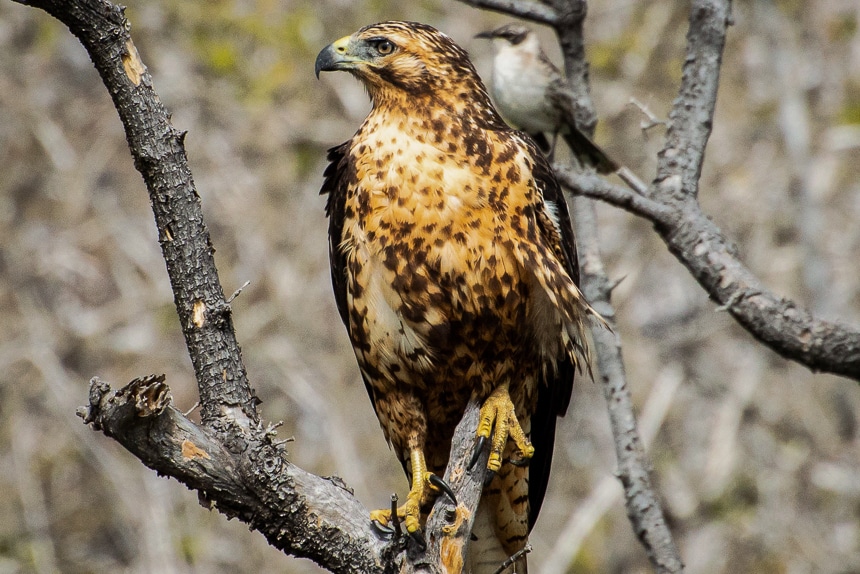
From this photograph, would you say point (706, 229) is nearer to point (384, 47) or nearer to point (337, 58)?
point (384, 47)

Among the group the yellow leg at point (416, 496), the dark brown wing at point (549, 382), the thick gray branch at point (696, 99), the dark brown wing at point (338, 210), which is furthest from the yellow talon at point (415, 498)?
the thick gray branch at point (696, 99)

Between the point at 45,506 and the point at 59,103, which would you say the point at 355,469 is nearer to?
the point at 45,506

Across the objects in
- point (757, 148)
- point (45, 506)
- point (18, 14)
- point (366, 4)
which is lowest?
point (45, 506)

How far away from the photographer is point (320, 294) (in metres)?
7.42

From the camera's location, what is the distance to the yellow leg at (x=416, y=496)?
Answer: 111 inches

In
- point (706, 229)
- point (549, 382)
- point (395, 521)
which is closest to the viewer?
point (395, 521)

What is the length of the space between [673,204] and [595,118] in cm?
88

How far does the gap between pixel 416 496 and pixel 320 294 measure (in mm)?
4418

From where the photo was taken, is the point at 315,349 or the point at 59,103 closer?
the point at 315,349

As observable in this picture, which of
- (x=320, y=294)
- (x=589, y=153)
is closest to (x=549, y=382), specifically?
(x=589, y=153)

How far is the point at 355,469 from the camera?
6.68 meters

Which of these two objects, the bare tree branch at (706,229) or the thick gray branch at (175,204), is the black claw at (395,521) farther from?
the bare tree branch at (706,229)

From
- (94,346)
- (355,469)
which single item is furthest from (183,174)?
(94,346)

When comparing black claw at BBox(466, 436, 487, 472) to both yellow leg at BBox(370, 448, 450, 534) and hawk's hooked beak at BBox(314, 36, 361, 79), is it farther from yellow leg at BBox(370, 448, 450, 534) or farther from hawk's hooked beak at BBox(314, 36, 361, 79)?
hawk's hooked beak at BBox(314, 36, 361, 79)
